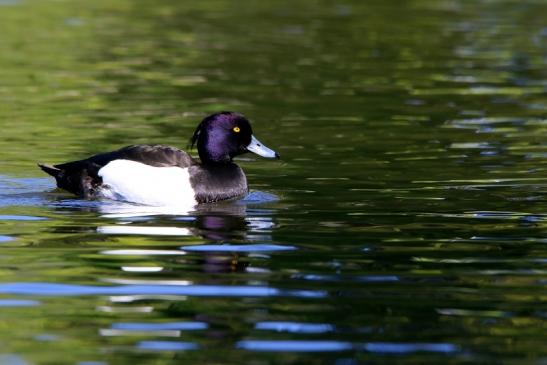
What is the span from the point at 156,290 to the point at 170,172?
157 inches

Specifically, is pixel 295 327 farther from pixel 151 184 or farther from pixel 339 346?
pixel 151 184

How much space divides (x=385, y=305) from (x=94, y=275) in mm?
2242

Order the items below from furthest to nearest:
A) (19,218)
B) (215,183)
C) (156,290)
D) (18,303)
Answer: (215,183), (19,218), (156,290), (18,303)

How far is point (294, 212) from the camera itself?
472 inches

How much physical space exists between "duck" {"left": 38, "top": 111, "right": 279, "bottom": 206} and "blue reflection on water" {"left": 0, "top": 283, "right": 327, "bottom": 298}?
145 inches

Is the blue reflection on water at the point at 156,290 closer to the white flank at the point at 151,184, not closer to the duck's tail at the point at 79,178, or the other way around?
the white flank at the point at 151,184

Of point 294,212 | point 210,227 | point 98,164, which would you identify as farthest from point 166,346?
point 98,164

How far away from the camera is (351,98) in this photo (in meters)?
20.0

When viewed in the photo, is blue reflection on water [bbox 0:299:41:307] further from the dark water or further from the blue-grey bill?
the blue-grey bill

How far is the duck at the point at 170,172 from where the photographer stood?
12695 mm

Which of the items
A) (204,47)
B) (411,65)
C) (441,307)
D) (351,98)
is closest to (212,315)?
(441,307)

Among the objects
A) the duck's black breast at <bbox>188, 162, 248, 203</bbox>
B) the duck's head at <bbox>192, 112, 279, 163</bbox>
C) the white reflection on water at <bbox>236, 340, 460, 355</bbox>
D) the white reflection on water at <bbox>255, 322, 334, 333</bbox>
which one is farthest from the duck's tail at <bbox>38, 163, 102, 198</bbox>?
the white reflection on water at <bbox>236, 340, 460, 355</bbox>

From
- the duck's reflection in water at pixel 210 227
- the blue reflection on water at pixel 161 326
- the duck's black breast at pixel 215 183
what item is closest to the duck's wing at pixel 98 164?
the duck's black breast at pixel 215 183

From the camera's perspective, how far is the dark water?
7855 millimetres
